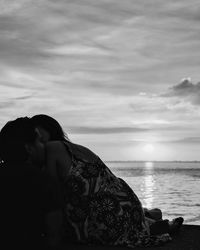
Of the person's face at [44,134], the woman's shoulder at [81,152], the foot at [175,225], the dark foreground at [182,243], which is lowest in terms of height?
the dark foreground at [182,243]

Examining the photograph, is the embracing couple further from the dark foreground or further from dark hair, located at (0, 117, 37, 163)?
dark hair, located at (0, 117, 37, 163)

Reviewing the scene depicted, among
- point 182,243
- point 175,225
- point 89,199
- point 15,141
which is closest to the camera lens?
point 15,141

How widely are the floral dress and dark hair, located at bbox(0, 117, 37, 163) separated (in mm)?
1269

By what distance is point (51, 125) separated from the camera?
4.07 meters

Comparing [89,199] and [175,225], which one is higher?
[89,199]

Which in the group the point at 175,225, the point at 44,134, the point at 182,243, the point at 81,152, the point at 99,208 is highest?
the point at 44,134

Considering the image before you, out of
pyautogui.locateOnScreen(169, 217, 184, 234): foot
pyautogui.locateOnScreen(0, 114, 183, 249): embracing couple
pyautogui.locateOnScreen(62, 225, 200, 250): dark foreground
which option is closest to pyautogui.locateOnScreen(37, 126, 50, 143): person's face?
pyautogui.locateOnScreen(0, 114, 183, 249): embracing couple

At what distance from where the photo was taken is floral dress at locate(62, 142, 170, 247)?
397 centimetres

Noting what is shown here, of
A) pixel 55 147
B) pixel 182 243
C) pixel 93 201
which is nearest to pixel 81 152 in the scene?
pixel 55 147

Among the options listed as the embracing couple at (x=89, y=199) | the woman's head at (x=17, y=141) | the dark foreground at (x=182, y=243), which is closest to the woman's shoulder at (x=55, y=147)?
the embracing couple at (x=89, y=199)

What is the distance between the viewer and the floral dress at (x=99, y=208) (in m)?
3.97

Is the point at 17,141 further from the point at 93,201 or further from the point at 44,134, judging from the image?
the point at 93,201

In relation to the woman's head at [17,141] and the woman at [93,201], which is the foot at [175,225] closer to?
the woman at [93,201]

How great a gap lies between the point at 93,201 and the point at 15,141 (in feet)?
5.26
